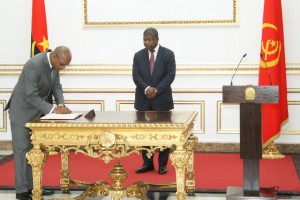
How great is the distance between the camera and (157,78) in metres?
6.71

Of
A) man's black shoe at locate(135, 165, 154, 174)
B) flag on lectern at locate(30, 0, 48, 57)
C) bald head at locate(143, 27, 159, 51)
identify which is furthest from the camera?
flag on lectern at locate(30, 0, 48, 57)

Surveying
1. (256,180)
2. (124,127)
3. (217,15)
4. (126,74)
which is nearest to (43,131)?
(124,127)

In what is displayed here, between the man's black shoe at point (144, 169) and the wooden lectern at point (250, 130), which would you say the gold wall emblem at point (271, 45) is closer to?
the man's black shoe at point (144, 169)

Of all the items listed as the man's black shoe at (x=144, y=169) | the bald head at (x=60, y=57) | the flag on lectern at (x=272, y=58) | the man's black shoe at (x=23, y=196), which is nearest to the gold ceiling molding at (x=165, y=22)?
the flag on lectern at (x=272, y=58)

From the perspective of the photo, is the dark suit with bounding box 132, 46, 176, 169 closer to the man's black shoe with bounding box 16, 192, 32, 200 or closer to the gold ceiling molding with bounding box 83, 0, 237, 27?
the gold ceiling molding with bounding box 83, 0, 237, 27

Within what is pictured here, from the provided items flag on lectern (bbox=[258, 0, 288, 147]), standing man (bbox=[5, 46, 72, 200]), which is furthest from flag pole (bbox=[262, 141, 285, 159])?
standing man (bbox=[5, 46, 72, 200])

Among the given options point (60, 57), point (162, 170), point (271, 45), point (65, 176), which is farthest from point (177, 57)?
point (60, 57)

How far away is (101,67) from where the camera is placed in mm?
8266

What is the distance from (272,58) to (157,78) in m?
1.84

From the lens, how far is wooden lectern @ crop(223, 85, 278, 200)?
509 cm

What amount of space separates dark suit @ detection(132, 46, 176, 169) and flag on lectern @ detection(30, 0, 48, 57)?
6.10ft

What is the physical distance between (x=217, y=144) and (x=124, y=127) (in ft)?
12.1

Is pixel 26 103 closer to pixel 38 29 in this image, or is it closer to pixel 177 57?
pixel 38 29

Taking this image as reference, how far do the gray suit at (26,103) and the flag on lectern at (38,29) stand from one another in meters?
2.40
